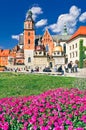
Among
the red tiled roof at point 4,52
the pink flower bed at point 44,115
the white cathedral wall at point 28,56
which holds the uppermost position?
the red tiled roof at point 4,52

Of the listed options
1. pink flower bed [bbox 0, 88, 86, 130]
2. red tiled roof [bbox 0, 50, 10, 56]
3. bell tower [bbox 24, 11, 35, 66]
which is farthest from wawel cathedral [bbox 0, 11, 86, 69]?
pink flower bed [bbox 0, 88, 86, 130]

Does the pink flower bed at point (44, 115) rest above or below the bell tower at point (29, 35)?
below

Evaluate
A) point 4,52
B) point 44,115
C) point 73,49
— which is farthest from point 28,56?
point 44,115

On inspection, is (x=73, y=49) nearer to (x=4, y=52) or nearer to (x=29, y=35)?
(x=29, y=35)

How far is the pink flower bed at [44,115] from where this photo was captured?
6027mm

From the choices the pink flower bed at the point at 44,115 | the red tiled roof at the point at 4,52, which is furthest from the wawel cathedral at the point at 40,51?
the pink flower bed at the point at 44,115

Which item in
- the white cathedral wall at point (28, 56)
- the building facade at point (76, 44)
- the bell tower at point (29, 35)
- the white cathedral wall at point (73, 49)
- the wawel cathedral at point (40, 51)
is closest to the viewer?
the building facade at point (76, 44)

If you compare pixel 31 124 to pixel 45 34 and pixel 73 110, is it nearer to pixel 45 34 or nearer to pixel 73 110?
pixel 73 110

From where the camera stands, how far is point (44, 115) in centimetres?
671

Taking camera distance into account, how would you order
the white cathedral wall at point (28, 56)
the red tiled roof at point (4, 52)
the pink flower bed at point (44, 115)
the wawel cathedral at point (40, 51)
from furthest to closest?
the red tiled roof at point (4, 52)
the white cathedral wall at point (28, 56)
the wawel cathedral at point (40, 51)
the pink flower bed at point (44, 115)

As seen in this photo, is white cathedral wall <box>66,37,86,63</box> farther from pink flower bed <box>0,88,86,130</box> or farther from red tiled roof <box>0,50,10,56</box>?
pink flower bed <box>0,88,86,130</box>

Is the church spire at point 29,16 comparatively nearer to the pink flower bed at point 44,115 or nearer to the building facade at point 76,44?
the building facade at point 76,44

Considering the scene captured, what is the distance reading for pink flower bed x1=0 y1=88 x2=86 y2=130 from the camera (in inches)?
237

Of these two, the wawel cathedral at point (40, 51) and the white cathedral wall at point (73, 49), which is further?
the wawel cathedral at point (40, 51)
